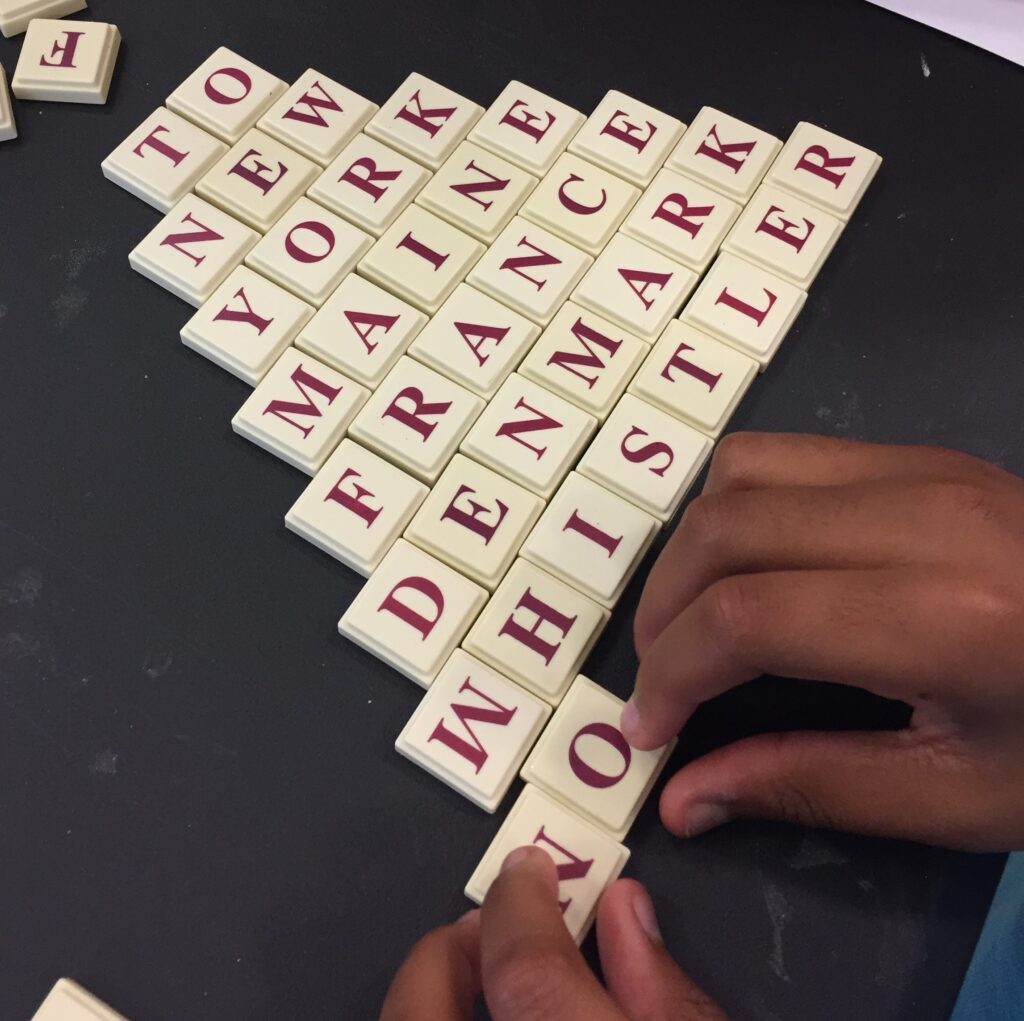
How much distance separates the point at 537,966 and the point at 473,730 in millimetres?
177

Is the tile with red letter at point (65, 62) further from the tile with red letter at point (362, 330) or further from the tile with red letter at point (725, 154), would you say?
the tile with red letter at point (725, 154)

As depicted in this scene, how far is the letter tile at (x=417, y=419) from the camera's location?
0.74 m

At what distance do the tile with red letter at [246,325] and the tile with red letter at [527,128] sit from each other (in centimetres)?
24

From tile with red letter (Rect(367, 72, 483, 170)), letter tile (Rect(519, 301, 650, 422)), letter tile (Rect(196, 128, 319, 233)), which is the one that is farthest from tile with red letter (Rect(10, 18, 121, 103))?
letter tile (Rect(519, 301, 650, 422))

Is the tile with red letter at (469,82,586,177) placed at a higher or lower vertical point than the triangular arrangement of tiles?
higher

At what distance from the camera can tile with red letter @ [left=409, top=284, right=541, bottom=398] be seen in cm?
77

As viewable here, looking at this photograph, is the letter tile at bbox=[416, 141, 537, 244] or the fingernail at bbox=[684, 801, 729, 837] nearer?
the fingernail at bbox=[684, 801, 729, 837]

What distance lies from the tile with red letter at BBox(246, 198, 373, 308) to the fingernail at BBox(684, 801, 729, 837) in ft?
1.65

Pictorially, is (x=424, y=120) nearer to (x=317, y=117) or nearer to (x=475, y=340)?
(x=317, y=117)

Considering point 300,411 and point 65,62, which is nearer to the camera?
point 300,411

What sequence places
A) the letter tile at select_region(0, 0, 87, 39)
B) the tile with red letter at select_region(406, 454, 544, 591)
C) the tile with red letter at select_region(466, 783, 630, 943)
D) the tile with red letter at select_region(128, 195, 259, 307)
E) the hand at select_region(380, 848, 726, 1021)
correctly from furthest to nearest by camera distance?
the letter tile at select_region(0, 0, 87, 39)
the tile with red letter at select_region(128, 195, 259, 307)
the tile with red letter at select_region(406, 454, 544, 591)
the tile with red letter at select_region(466, 783, 630, 943)
the hand at select_region(380, 848, 726, 1021)

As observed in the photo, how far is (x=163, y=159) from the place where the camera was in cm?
86

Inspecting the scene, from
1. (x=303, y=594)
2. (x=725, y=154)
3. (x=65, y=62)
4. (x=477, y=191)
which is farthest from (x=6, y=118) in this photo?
(x=725, y=154)

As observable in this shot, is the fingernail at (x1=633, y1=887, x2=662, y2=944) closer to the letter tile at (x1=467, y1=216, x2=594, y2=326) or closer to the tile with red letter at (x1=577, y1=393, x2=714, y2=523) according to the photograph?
the tile with red letter at (x1=577, y1=393, x2=714, y2=523)
